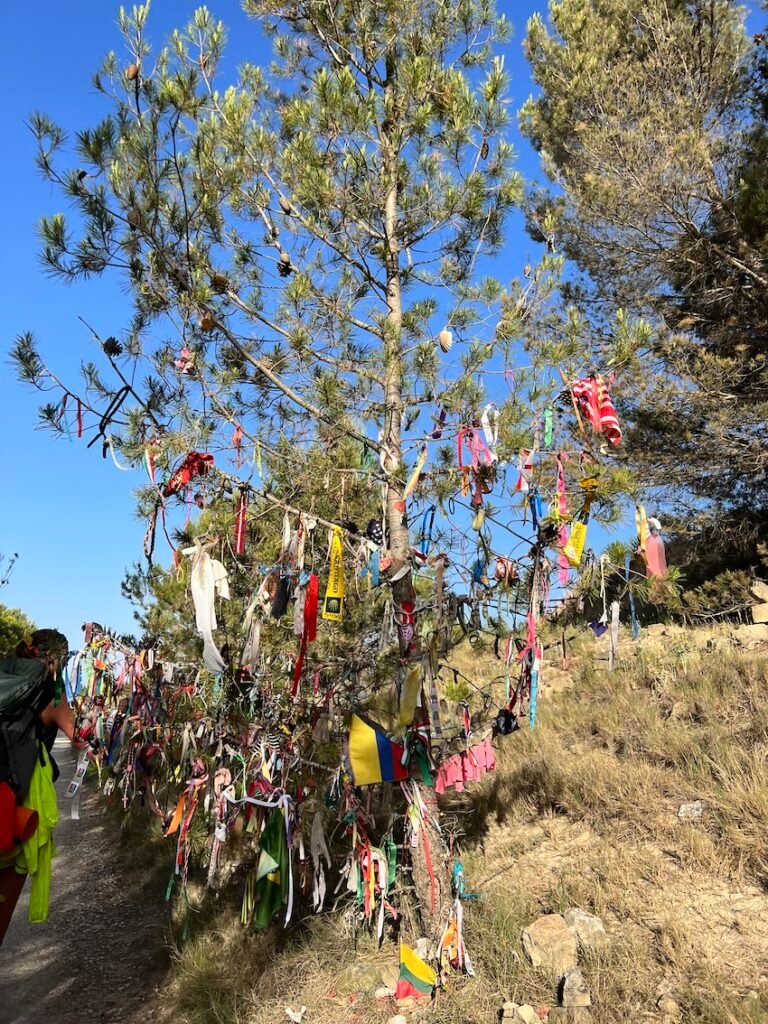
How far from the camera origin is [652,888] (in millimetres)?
3742

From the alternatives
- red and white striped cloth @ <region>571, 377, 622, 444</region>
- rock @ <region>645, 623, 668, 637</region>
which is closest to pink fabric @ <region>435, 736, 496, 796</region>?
red and white striped cloth @ <region>571, 377, 622, 444</region>

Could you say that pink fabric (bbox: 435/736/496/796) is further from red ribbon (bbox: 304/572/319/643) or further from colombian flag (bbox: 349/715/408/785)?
red ribbon (bbox: 304/572/319/643)

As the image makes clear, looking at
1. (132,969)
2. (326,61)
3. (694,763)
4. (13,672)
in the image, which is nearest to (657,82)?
(326,61)

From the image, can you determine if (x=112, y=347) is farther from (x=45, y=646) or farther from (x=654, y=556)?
(x=654, y=556)

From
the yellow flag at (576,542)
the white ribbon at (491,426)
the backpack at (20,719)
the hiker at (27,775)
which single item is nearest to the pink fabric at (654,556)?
the yellow flag at (576,542)

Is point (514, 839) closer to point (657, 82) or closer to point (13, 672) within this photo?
point (13, 672)

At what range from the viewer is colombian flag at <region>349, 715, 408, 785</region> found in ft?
12.4

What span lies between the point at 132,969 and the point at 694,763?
14.6ft

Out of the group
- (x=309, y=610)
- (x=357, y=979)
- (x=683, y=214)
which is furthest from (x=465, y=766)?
(x=683, y=214)

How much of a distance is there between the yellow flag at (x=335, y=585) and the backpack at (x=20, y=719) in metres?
1.48

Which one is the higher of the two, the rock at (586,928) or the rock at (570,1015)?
the rock at (586,928)

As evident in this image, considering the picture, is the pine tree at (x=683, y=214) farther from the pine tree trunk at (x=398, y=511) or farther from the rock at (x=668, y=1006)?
the rock at (x=668, y=1006)

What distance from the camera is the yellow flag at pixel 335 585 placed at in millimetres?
3652

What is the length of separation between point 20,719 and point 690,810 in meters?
3.95
